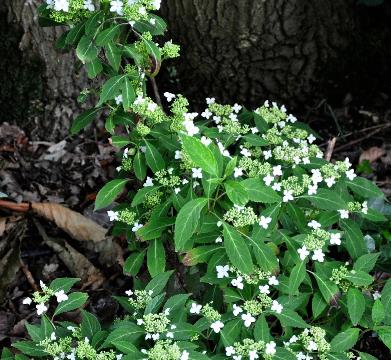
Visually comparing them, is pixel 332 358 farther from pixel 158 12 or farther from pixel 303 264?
pixel 158 12

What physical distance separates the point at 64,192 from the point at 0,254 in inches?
25.2

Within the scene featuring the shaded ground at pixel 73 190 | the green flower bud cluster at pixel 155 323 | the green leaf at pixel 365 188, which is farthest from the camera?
the shaded ground at pixel 73 190

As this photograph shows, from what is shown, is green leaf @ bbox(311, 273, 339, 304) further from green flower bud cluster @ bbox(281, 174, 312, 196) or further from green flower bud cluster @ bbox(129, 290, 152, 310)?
green flower bud cluster @ bbox(129, 290, 152, 310)

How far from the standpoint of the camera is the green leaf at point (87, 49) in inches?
96.7

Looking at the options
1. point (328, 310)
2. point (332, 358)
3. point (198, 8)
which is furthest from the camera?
point (198, 8)

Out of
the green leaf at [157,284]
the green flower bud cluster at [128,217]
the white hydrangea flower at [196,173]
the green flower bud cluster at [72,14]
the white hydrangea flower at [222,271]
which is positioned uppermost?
the green flower bud cluster at [72,14]

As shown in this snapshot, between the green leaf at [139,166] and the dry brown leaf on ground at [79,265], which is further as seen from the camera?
the dry brown leaf on ground at [79,265]

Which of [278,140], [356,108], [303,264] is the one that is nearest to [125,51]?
[278,140]

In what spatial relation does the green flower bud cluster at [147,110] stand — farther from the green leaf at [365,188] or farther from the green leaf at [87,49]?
the green leaf at [365,188]

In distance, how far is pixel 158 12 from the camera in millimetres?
3963

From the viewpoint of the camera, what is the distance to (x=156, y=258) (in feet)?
8.53

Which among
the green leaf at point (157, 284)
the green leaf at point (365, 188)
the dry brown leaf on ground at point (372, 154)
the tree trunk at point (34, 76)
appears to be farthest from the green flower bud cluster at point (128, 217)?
the dry brown leaf on ground at point (372, 154)

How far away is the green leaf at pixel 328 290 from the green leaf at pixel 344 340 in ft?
0.44

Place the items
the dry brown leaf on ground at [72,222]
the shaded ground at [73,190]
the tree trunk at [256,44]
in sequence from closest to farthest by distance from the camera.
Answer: the shaded ground at [73,190] < the dry brown leaf on ground at [72,222] < the tree trunk at [256,44]
